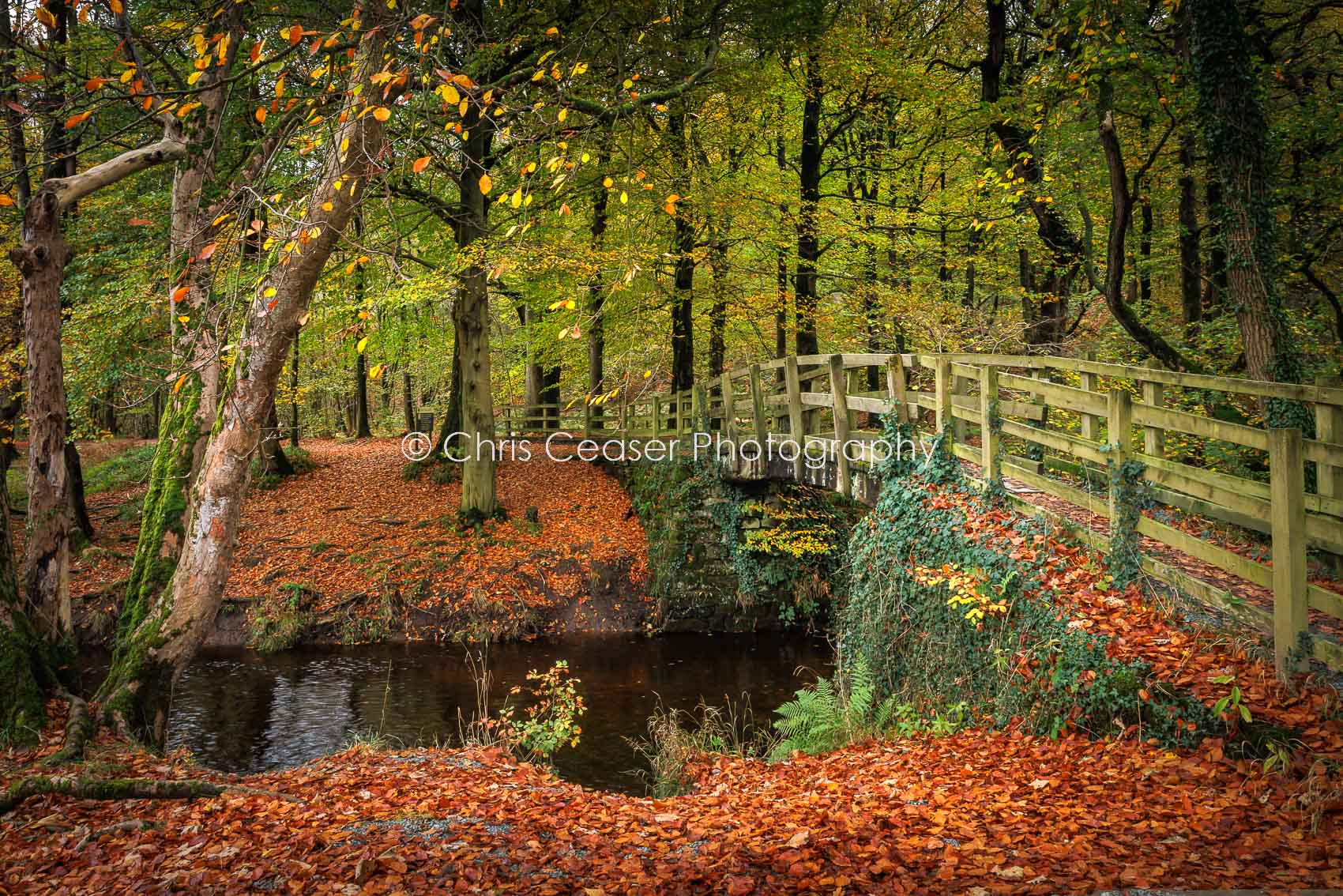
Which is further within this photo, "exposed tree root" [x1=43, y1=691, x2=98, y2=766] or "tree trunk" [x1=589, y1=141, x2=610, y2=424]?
"tree trunk" [x1=589, y1=141, x2=610, y2=424]

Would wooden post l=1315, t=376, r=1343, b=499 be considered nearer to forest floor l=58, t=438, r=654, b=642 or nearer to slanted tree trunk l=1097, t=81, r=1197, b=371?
slanted tree trunk l=1097, t=81, r=1197, b=371

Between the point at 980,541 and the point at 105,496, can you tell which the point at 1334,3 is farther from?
the point at 105,496

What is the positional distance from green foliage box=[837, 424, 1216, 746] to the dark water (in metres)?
3.00

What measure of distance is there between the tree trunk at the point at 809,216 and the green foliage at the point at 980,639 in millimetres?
8259

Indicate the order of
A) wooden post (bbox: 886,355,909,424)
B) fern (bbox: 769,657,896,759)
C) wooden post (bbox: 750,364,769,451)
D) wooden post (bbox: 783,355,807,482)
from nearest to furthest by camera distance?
fern (bbox: 769,657,896,759)
wooden post (bbox: 886,355,909,424)
wooden post (bbox: 783,355,807,482)
wooden post (bbox: 750,364,769,451)

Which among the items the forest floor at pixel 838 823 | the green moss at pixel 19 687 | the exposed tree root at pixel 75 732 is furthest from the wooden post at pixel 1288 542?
the green moss at pixel 19 687

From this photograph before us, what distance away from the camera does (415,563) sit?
15.1 metres

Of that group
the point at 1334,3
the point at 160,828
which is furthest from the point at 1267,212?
the point at 160,828

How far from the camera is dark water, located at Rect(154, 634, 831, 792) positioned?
9.23 metres

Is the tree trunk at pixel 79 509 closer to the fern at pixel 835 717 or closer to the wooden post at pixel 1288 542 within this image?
the fern at pixel 835 717

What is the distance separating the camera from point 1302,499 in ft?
14.8

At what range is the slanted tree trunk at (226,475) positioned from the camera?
5.61m

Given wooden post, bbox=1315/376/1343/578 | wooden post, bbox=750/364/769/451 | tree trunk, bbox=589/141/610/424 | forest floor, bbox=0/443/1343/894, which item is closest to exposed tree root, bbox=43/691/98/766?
forest floor, bbox=0/443/1343/894

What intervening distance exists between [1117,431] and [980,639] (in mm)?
2059
